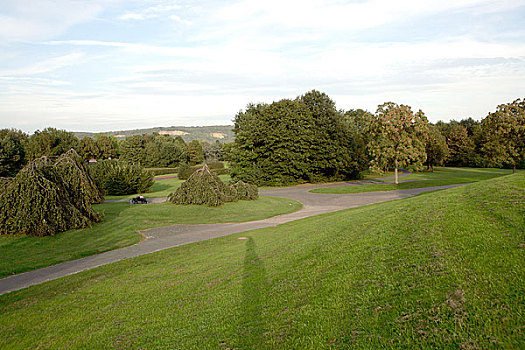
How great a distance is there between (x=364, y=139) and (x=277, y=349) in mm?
49831

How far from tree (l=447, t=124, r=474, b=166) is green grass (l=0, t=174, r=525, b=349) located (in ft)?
233

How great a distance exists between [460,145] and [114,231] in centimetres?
7387

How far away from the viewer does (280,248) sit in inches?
411

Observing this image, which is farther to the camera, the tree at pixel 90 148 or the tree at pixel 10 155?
the tree at pixel 90 148

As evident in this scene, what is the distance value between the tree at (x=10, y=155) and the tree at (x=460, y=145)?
8063 centimetres

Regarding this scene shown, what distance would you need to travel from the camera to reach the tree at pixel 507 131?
31109mm

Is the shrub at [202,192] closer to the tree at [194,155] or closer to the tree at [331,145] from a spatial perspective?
the tree at [331,145]

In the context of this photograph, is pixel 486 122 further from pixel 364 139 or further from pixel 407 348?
pixel 407 348

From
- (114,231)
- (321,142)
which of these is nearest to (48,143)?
(321,142)

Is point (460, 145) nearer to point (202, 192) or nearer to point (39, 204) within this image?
point (202, 192)

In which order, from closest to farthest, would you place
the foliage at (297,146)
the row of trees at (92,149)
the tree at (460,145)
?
the foliage at (297,146)
the row of trees at (92,149)
the tree at (460,145)

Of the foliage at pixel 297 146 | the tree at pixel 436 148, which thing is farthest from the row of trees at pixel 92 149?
the tree at pixel 436 148

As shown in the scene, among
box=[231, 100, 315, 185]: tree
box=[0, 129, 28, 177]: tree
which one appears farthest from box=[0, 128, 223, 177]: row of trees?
box=[231, 100, 315, 185]: tree

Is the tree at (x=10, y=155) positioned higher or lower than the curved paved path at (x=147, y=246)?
higher
